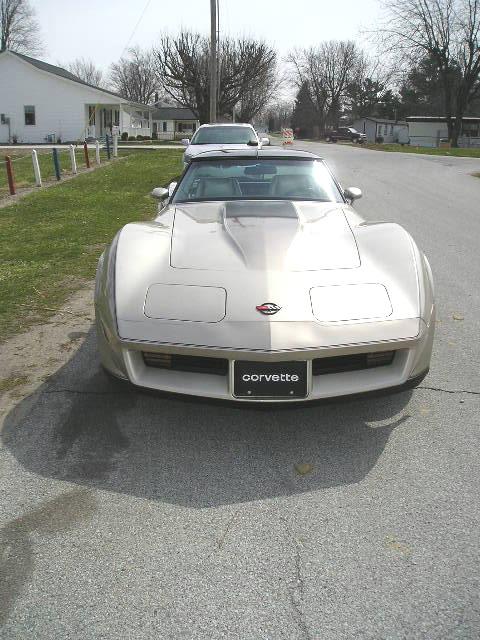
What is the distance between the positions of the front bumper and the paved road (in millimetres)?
331

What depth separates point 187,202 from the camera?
14.2 ft

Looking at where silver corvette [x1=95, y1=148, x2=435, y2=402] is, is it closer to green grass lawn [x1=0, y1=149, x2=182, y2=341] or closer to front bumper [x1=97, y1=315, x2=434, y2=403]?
front bumper [x1=97, y1=315, x2=434, y2=403]

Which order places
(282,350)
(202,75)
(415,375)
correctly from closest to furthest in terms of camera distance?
(282,350) → (415,375) → (202,75)

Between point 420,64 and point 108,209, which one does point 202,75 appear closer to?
point 420,64

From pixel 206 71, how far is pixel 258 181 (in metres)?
47.8

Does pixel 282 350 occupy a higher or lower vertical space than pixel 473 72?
lower

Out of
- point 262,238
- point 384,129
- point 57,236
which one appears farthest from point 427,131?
point 262,238

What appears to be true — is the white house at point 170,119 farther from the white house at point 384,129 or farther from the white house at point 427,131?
the white house at point 427,131

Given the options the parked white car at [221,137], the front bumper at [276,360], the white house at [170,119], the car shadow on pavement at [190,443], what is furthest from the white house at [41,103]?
the front bumper at [276,360]

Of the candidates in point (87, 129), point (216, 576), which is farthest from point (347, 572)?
point (87, 129)

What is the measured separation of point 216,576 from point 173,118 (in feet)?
258

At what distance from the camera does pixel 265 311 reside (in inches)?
105

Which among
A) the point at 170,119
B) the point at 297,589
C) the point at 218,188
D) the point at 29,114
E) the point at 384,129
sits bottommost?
the point at 297,589

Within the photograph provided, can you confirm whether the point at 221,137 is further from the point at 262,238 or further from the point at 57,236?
the point at 262,238
